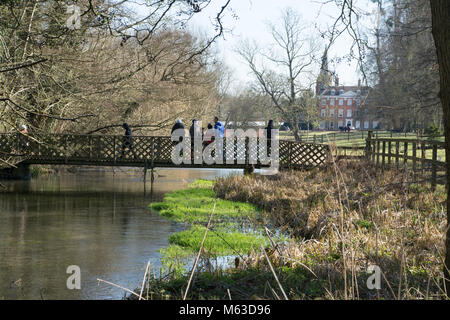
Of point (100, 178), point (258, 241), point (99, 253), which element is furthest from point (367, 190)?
point (100, 178)

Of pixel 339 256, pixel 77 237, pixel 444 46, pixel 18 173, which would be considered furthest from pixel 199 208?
pixel 18 173

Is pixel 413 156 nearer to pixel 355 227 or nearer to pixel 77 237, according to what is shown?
pixel 355 227

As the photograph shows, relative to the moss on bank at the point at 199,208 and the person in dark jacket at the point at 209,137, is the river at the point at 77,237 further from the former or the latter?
the person in dark jacket at the point at 209,137

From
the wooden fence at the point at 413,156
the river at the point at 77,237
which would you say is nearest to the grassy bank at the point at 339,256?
the wooden fence at the point at 413,156

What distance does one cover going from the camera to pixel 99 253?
1101 centimetres

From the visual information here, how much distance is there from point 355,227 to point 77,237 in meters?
5.78

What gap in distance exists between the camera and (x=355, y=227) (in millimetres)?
10078

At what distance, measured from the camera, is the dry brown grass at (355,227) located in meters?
5.79

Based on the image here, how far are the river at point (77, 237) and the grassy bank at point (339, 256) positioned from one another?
1177 mm

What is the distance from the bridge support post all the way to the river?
1794mm

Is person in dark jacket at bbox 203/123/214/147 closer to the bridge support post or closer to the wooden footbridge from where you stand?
the wooden footbridge

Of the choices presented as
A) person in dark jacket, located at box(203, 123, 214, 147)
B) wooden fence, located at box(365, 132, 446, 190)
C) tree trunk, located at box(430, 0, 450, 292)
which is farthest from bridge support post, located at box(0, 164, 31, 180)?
tree trunk, located at box(430, 0, 450, 292)
